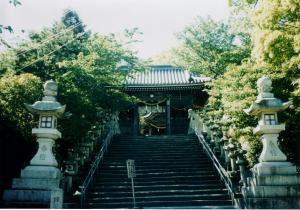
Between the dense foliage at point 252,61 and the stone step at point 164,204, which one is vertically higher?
the dense foliage at point 252,61

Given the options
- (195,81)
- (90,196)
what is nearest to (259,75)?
(90,196)

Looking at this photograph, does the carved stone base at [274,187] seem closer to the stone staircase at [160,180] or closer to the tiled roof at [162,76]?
the stone staircase at [160,180]

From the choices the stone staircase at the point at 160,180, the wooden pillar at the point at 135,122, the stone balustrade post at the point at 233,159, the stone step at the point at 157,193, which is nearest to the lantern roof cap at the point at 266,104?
the stone balustrade post at the point at 233,159

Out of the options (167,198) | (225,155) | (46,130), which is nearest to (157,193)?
(167,198)

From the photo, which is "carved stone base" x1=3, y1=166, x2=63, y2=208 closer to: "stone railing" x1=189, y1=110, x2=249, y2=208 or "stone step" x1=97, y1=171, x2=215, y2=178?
"stone step" x1=97, y1=171, x2=215, y2=178

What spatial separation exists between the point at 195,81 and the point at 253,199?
15122 mm

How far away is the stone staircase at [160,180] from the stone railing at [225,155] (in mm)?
368

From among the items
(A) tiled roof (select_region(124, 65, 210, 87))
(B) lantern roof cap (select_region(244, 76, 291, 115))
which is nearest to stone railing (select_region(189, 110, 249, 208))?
(B) lantern roof cap (select_region(244, 76, 291, 115))

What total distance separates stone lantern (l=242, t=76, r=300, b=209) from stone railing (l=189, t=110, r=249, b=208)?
861 millimetres

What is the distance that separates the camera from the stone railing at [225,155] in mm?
10164

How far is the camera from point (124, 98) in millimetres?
16266

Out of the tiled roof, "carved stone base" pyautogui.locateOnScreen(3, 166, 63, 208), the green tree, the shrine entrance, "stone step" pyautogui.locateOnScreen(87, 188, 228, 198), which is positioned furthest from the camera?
the tiled roof

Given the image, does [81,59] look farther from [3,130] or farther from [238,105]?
[238,105]

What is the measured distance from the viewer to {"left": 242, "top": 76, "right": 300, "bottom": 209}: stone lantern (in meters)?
8.48
